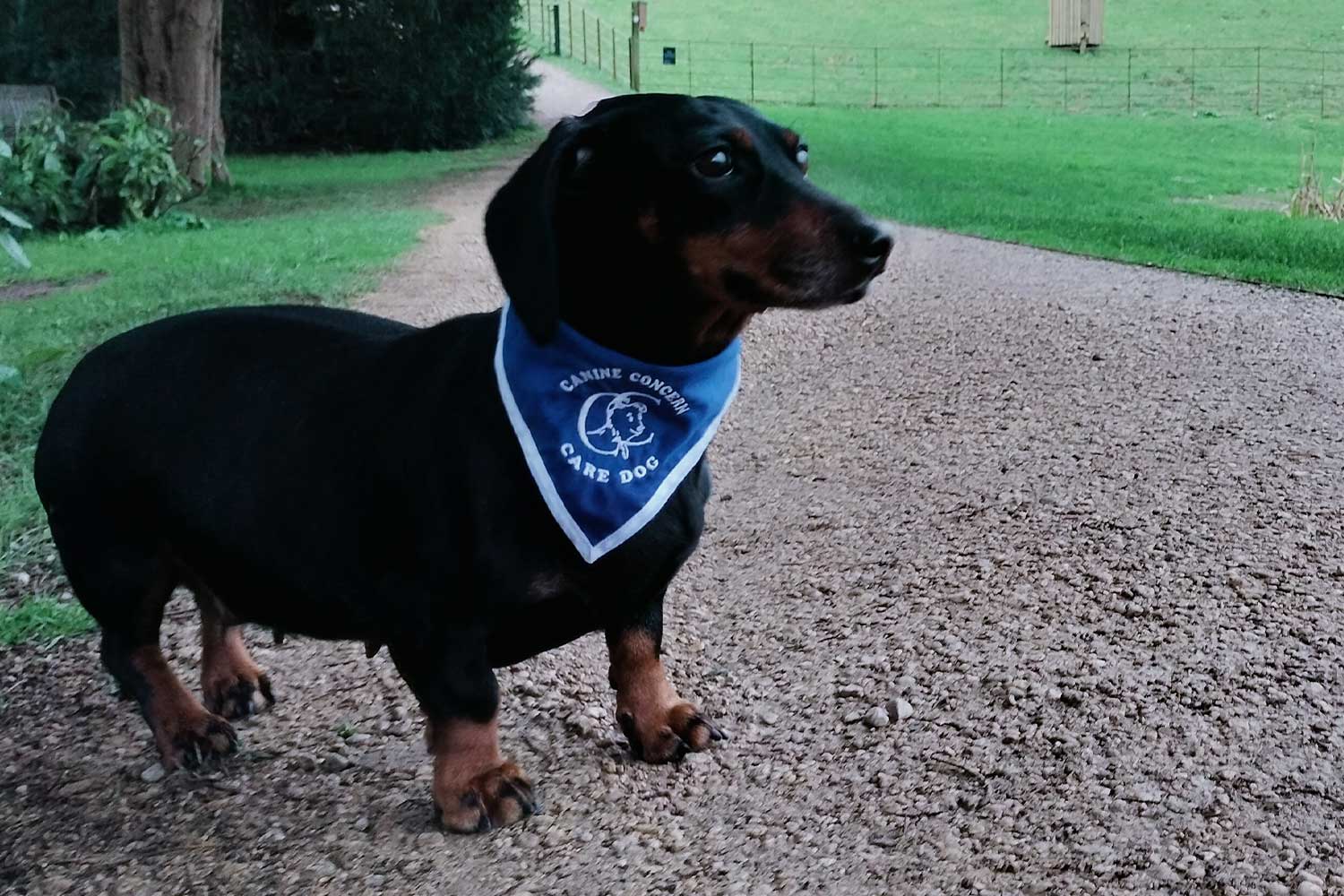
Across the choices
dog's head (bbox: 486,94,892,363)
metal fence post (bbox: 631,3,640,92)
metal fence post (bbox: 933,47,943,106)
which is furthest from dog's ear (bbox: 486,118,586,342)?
metal fence post (bbox: 933,47,943,106)

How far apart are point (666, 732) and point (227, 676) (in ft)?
4.07

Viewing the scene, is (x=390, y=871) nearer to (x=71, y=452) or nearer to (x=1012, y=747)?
(x=71, y=452)

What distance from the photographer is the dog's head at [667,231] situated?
2.72m

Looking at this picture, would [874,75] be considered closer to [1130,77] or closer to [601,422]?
[1130,77]

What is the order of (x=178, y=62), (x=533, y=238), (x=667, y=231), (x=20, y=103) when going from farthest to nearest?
(x=178, y=62), (x=20, y=103), (x=667, y=231), (x=533, y=238)

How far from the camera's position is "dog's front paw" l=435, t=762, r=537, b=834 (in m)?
2.90

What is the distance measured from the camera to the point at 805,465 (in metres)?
5.80

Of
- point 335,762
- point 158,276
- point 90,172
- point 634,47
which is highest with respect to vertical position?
point 634,47

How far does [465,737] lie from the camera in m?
2.86

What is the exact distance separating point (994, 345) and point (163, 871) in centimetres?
567

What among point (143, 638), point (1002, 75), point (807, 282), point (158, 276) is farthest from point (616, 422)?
point (1002, 75)

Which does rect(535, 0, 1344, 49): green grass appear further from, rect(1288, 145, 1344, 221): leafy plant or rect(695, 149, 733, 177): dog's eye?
rect(695, 149, 733, 177): dog's eye

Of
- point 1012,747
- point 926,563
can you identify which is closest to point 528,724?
point 1012,747

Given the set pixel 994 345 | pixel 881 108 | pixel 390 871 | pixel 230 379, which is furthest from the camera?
pixel 881 108
